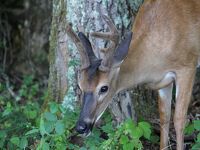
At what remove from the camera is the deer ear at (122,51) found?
6.02 m

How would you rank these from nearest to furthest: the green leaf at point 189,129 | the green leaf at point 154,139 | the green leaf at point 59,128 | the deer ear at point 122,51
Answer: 1. the green leaf at point 59,128
2. the deer ear at point 122,51
3. the green leaf at point 189,129
4. the green leaf at point 154,139

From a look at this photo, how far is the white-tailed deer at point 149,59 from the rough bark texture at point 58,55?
78cm

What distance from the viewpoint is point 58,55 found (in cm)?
727

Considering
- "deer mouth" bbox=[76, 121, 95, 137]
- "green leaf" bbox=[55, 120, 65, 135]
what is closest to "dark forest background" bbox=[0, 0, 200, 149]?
"green leaf" bbox=[55, 120, 65, 135]

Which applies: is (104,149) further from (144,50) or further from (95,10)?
(95,10)

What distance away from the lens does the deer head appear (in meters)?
6.03

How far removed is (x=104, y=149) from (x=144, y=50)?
139 centimetres

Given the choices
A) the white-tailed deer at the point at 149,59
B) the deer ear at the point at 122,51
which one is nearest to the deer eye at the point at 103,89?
the white-tailed deer at the point at 149,59

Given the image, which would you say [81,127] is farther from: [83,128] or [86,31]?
[86,31]

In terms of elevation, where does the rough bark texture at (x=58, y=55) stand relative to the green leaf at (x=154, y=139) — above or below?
above

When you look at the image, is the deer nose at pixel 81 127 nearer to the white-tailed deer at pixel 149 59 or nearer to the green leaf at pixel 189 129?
the white-tailed deer at pixel 149 59

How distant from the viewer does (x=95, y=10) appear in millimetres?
6926

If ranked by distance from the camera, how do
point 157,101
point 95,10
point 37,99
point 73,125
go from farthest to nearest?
point 37,99
point 157,101
point 95,10
point 73,125

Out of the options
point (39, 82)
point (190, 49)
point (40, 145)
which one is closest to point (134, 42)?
point (190, 49)
